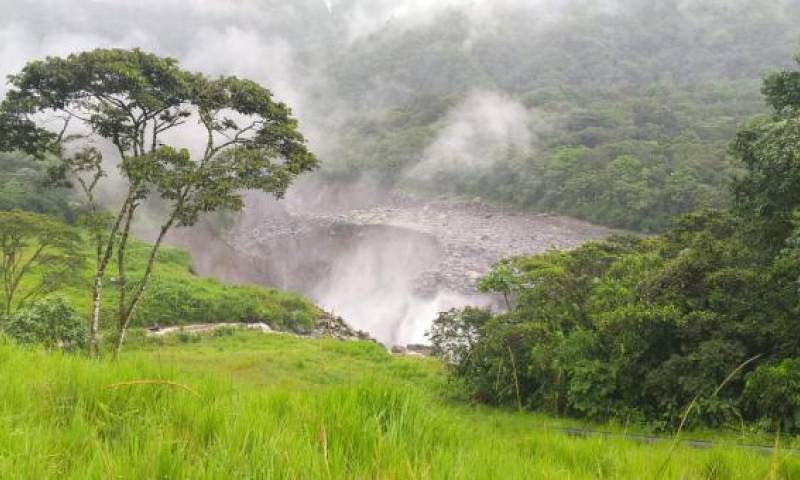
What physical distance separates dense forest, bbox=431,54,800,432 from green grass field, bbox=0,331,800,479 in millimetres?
7768

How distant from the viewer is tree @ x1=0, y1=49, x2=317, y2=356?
63.5 feet

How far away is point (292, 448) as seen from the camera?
2520 millimetres

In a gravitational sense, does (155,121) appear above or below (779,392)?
above

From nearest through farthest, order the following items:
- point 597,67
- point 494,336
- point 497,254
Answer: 1. point 494,336
2. point 497,254
3. point 597,67

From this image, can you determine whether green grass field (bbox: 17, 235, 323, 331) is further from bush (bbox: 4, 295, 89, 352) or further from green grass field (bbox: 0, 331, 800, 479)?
green grass field (bbox: 0, 331, 800, 479)

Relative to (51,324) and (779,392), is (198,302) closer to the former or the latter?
(51,324)

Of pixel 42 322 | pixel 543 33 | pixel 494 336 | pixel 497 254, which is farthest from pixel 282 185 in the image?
pixel 543 33

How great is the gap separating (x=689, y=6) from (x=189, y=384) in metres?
181

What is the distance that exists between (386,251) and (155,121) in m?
44.4

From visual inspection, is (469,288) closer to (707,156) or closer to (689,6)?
(707,156)

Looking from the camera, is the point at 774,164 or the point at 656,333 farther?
the point at 656,333

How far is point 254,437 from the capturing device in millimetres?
2699

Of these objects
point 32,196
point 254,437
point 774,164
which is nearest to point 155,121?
point 774,164

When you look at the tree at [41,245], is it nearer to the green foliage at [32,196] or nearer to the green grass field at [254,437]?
the green grass field at [254,437]
